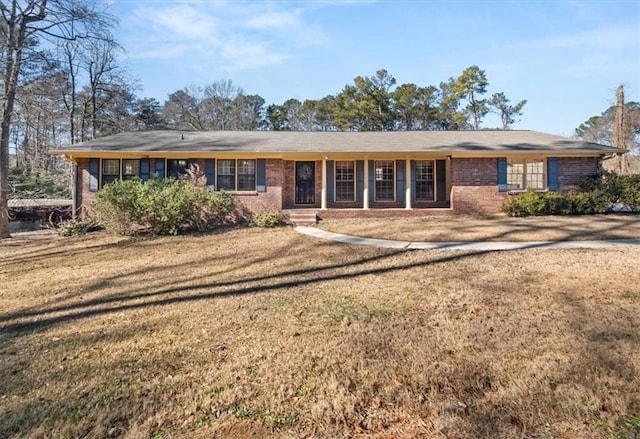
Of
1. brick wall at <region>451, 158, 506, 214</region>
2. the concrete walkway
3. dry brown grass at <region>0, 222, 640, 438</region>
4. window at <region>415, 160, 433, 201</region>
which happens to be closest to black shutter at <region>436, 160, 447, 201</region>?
window at <region>415, 160, 433, 201</region>

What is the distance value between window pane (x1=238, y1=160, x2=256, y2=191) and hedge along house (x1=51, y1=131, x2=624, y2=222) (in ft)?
0.12

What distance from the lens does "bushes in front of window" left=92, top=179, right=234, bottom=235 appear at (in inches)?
429

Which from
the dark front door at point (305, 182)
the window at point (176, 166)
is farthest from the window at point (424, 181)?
the window at point (176, 166)

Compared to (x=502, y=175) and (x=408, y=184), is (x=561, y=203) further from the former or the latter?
(x=408, y=184)

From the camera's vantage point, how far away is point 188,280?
633 centimetres

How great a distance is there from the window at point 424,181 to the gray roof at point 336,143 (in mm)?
986

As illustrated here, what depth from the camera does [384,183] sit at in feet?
51.0

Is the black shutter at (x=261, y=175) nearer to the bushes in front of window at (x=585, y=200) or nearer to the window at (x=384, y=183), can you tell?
the window at (x=384, y=183)

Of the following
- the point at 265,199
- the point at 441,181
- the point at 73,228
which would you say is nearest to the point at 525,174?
the point at 441,181

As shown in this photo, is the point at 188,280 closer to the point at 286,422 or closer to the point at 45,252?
the point at 286,422

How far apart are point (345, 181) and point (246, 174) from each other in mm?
4079

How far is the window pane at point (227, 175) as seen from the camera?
1423 cm

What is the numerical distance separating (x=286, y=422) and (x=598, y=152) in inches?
602

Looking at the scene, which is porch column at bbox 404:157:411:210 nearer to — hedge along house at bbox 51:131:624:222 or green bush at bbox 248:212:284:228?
hedge along house at bbox 51:131:624:222
